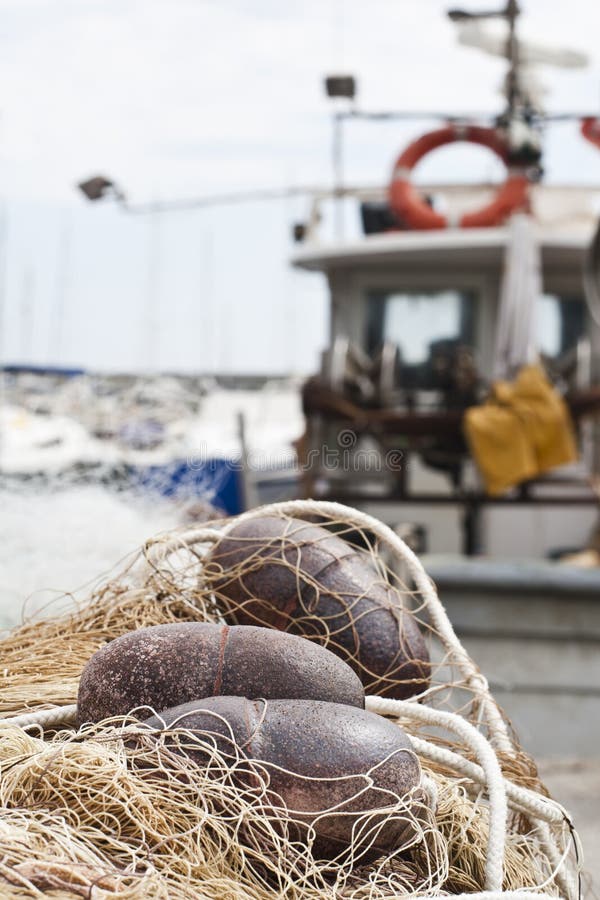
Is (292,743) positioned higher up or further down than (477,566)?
higher up

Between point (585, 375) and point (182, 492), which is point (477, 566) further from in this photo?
point (585, 375)

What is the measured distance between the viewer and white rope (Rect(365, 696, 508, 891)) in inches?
66.0

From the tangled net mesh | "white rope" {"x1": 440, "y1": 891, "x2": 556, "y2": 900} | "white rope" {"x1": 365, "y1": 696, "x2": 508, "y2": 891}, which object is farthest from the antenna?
"white rope" {"x1": 440, "y1": 891, "x2": 556, "y2": 900}

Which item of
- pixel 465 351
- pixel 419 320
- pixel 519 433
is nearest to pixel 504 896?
pixel 519 433

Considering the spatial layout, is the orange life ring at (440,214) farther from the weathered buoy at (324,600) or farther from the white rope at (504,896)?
the white rope at (504,896)

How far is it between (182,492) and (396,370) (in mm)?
3736

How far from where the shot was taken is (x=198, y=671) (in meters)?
1.83

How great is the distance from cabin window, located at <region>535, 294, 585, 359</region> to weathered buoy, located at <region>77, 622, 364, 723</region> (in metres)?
7.66

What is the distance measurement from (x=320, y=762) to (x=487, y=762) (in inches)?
13.8

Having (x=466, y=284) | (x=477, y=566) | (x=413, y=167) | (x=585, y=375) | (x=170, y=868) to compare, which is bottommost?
(x=477, y=566)

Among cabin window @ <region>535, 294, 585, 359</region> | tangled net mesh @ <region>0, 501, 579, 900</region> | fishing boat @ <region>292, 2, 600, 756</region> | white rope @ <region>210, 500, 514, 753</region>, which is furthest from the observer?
cabin window @ <region>535, 294, 585, 359</region>

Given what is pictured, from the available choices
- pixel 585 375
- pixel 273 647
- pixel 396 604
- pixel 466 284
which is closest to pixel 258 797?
pixel 273 647

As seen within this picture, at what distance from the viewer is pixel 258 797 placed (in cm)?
156

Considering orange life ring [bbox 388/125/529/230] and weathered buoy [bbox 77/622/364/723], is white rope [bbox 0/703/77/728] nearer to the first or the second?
weathered buoy [bbox 77/622/364/723]
